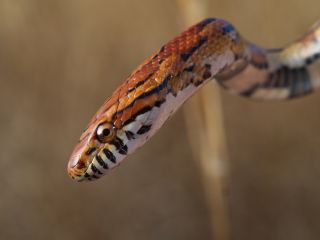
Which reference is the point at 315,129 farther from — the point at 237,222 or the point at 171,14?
the point at 171,14

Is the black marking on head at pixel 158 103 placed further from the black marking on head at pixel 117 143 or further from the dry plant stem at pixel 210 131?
the dry plant stem at pixel 210 131

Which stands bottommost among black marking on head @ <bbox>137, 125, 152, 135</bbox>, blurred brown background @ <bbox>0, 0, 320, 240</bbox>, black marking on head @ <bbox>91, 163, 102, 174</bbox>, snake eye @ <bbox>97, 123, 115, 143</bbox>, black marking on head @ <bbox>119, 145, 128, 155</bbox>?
blurred brown background @ <bbox>0, 0, 320, 240</bbox>

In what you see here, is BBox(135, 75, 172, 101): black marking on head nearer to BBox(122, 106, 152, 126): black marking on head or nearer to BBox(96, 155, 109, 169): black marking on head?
BBox(122, 106, 152, 126): black marking on head

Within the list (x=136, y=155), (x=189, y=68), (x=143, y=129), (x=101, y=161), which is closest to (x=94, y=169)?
(x=101, y=161)

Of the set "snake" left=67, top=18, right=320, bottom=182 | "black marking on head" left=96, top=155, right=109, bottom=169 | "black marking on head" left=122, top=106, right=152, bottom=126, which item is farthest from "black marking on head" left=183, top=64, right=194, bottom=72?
"black marking on head" left=96, top=155, right=109, bottom=169

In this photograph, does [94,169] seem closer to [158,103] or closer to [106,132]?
[106,132]

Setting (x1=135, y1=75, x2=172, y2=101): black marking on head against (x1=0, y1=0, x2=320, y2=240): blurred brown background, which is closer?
(x1=135, y1=75, x2=172, y2=101): black marking on head
